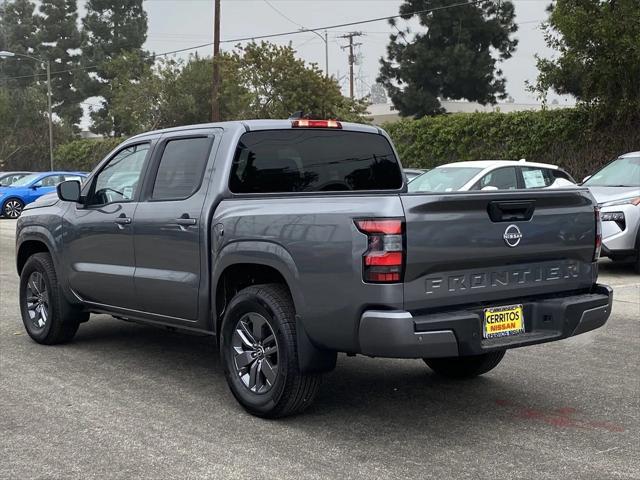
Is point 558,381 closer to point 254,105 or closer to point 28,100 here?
point 254,105

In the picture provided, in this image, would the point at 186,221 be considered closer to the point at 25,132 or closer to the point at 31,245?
the point at 31,245

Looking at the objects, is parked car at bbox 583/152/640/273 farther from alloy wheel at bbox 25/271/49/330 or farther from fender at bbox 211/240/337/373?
fender at bbox 211/240/337/373

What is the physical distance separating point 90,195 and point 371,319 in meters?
3.37

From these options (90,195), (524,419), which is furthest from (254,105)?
(524,419)

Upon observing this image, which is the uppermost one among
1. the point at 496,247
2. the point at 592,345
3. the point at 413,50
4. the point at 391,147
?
the point at 413,50

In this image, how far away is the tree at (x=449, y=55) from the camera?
4969cm

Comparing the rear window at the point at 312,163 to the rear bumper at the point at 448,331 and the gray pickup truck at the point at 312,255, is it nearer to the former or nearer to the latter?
the gray pickup truck at the point at 312,255

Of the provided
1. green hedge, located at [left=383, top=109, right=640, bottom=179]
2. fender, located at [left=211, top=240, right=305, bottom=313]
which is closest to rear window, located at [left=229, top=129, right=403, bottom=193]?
fender, located at [left=211, top=240, right=305, bottom=313]

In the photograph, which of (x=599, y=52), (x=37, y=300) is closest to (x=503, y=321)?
(x=37, y=300)

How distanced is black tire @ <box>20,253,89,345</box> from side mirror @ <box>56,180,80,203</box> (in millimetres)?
796

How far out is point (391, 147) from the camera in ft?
21.2

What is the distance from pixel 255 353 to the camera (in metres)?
5.23

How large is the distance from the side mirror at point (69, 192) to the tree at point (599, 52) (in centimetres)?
1472

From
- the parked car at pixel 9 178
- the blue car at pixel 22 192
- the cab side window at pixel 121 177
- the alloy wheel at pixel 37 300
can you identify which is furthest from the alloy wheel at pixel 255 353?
the parked car at pixel 9 178
